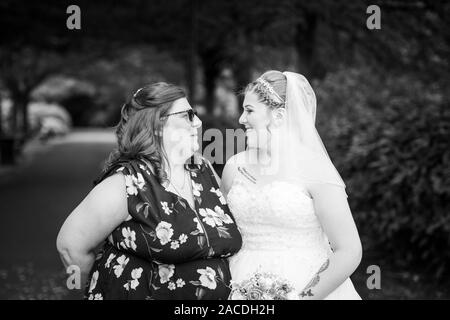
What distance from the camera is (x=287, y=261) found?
326cm

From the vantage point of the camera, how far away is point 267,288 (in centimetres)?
298

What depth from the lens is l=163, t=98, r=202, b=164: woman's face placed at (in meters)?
3.17

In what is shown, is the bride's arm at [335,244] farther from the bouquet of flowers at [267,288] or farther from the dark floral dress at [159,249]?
the dark floral dress at [159,249]

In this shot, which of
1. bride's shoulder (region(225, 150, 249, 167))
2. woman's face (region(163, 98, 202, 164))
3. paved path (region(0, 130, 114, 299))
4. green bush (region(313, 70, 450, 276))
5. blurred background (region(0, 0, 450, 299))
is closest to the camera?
woman's face (region(163, 98, 202, 164))

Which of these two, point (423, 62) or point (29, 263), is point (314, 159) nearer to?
point (29, 263)

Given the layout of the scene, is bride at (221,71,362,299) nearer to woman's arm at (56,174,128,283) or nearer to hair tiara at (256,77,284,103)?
hair tiara at (256,77,284,103)

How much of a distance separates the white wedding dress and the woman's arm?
25.9 inches

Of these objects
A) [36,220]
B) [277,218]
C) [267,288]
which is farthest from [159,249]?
[36,220]

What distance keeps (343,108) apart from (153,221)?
8.06m

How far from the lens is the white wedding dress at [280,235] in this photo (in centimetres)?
321

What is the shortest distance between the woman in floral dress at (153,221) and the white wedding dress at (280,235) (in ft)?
0.35

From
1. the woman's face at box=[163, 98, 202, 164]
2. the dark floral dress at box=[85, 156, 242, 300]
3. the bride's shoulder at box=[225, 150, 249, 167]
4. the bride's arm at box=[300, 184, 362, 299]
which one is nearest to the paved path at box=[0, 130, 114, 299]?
the bride's shoulder at box=[225, 150, 249, 167]

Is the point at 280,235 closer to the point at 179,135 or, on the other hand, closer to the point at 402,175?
the point at 179,135

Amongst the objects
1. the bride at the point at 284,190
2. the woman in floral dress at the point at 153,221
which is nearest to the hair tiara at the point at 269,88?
the bride at the point at 284,190
